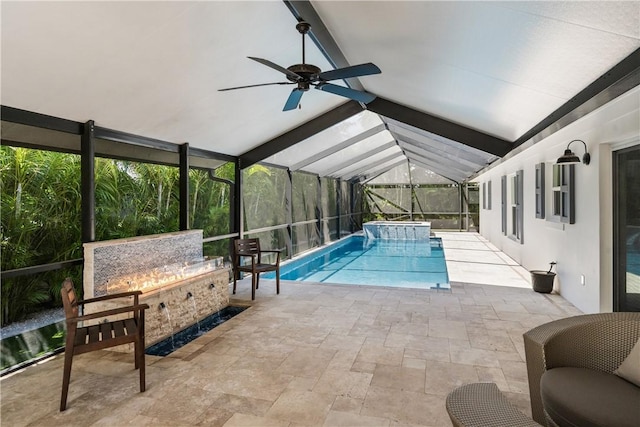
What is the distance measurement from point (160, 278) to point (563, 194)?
5.36 m

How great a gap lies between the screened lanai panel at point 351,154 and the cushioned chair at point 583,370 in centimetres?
713

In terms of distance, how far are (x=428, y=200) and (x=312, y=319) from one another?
13462mm

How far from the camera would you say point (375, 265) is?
9.09 meters

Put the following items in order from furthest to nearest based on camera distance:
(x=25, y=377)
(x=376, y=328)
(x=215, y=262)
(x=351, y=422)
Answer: (x=215, y=262)
(x=376, y=328)
(x=25, y=377)
(x=351, y=422)

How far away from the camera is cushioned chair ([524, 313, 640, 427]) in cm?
167

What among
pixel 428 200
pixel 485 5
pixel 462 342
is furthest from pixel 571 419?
pixel 428 200

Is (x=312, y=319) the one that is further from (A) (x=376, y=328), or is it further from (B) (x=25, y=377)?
(B) (x=25, y=377)

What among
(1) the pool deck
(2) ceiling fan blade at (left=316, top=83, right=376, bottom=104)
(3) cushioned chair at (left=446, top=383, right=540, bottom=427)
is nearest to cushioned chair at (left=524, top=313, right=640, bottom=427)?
(3) cushioned chair at (left=446, top=383, right=540, bottom=427)

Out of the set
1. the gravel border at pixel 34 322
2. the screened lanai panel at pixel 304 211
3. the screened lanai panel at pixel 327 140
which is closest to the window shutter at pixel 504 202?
the screened lanai panel at pixel 327 140

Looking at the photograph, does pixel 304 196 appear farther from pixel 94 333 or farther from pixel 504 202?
pixel 94 333

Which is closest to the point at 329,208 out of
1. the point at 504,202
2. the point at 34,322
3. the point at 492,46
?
the point at 504,202

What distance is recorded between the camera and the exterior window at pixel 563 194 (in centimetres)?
459

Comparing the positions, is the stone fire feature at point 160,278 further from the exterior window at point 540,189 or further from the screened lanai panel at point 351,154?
the screened lanai panel at point 351,154

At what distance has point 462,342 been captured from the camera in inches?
144
